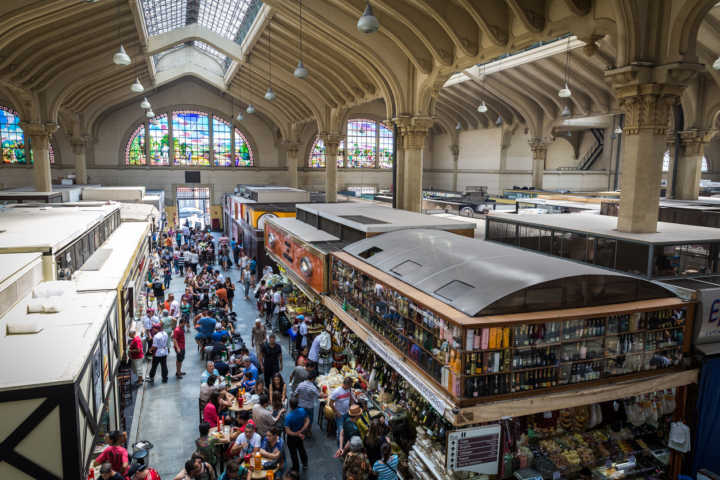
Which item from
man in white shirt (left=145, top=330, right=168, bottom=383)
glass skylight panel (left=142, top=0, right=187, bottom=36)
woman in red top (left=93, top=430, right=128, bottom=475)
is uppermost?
glass skylight panel (left=142, top=0, right=187, bottom=36)

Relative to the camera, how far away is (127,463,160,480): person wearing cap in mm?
5281

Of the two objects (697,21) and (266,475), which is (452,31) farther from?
(266,475)

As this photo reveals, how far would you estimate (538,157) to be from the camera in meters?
25.6

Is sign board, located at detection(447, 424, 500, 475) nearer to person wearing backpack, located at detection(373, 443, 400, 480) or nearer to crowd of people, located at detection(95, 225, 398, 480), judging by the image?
person wearing backpack, located at detection(373, 443, 400, 480)

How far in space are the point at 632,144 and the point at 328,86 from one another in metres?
15.2

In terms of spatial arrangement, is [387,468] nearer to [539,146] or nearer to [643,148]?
[643,148]

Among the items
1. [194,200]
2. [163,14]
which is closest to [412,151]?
[163,14]

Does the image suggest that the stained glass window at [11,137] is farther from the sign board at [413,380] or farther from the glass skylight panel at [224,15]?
the sign board at [413,380]

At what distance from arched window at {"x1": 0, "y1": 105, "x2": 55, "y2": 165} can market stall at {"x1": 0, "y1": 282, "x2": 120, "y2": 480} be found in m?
27.2

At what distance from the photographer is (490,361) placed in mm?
5164

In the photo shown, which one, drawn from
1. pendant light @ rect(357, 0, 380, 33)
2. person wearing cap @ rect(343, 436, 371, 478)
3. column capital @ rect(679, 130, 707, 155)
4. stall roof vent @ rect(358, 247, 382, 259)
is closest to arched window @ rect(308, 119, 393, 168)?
column capital @ rect(679, 130, 707, 155)

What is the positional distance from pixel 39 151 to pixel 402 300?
18350 mm

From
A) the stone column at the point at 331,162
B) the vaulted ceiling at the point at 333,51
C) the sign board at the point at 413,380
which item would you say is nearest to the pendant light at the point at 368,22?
the vaulted ceiling at the point at 333,51

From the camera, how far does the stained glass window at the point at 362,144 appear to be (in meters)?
34.0
